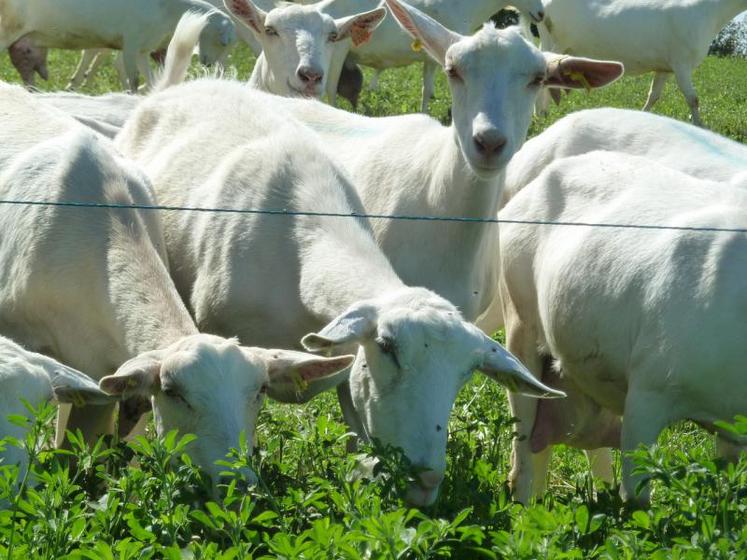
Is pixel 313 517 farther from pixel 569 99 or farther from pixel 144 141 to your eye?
pixel 569 99

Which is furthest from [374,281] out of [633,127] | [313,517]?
[633,127]

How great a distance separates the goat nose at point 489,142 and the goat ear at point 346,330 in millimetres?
1480

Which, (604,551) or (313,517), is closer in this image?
(604,551)

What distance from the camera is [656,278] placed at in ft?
20.2

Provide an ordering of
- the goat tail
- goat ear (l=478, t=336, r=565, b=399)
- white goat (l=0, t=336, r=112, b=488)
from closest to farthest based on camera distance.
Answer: white goat (l=0, t=336, r=112, b=488) → goat ear (l=478, t=336, r=565, b=399) → the goat tail

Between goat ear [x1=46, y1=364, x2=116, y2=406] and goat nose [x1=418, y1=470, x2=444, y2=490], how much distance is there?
118cm

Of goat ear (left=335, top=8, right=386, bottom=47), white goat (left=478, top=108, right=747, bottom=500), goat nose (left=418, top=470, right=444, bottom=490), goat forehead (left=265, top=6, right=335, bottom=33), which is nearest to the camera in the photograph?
goat nose (left=418, top=470, right=444, bottom=490)

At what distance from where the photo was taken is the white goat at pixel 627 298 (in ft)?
19.3

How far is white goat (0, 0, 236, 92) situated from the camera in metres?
17.5

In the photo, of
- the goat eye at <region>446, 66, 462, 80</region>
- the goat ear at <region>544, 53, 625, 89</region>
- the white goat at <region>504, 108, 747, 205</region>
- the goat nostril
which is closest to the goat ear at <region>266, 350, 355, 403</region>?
the goat eye at <region>446, 66, 462, 80</region>

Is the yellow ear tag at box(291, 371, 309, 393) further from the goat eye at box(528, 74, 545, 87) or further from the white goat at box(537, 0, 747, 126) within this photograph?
the white goat at box(537, 0, 747, 126)

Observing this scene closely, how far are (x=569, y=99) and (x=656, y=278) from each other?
14954 mm

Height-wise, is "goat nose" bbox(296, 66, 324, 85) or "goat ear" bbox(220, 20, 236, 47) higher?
"goat nose" bbox(296, 66, 324, 85)

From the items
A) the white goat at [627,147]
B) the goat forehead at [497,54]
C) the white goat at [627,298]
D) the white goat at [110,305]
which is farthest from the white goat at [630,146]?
the white goat at [110,305]
